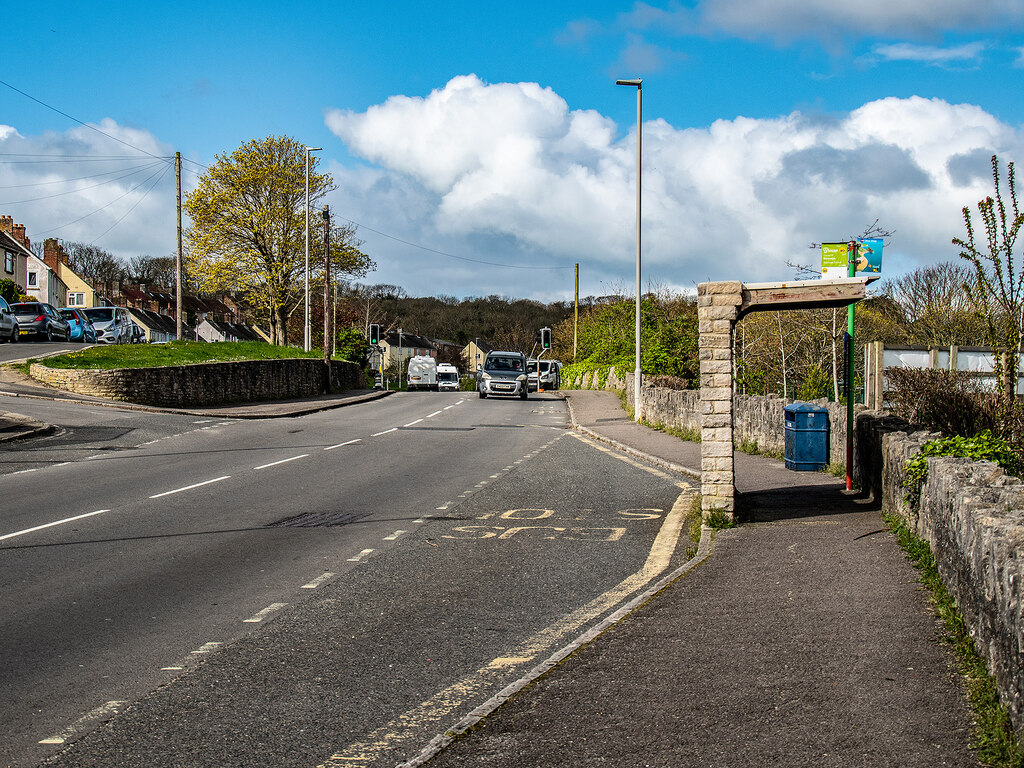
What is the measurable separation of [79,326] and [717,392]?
40457 millimetres

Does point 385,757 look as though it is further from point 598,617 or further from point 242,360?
point 242,360

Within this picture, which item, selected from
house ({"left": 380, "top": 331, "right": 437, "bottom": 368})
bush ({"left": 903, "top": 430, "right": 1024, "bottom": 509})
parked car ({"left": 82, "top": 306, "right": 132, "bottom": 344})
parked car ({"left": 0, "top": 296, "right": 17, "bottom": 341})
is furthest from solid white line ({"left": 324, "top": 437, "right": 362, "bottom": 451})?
house ({"left": 380, "top": 331, "right": 437, "bottom": 368})

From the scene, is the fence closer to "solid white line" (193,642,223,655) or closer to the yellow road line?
the yellow road line

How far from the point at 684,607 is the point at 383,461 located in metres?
11.2

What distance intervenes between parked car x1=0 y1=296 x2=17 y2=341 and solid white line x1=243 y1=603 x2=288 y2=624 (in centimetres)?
3630

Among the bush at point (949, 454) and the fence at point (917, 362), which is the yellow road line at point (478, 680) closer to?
the bush at point (949, 454)

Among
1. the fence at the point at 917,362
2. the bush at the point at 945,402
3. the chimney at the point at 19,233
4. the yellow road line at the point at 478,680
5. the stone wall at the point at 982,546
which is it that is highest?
the chimney at the point at 19,233

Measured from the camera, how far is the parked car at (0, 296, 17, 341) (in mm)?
37684

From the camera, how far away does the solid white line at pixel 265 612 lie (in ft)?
21.1

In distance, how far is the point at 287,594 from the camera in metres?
7.21

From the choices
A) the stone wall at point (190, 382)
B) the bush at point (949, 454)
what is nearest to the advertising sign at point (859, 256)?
the bush at point (949, 454)

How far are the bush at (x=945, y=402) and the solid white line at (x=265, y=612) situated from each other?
9987 mm

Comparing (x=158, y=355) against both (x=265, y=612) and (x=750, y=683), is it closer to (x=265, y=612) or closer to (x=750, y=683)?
(x=265, y=612)

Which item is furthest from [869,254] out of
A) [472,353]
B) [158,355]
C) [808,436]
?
[472,353]
